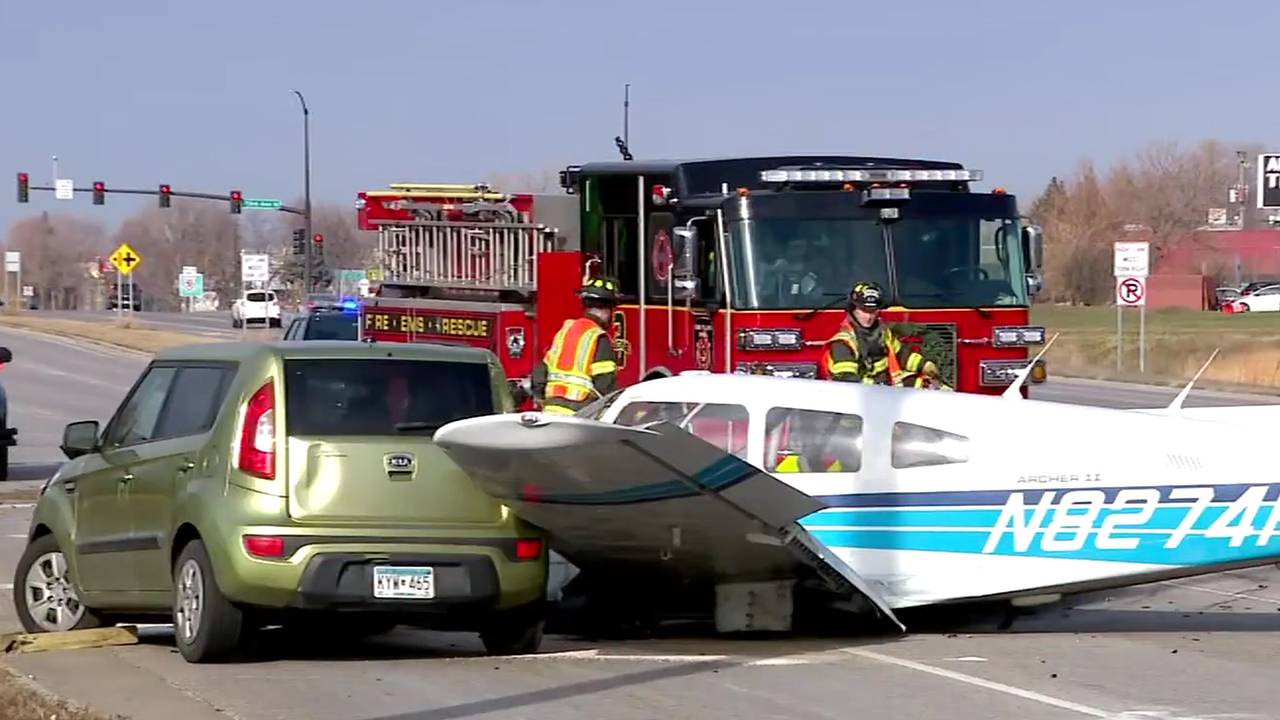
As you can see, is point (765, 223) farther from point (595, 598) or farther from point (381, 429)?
point (381, 429)

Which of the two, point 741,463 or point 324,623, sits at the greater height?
point 741,463

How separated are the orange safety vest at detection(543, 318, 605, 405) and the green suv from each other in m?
2.68

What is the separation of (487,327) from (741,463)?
351 inches

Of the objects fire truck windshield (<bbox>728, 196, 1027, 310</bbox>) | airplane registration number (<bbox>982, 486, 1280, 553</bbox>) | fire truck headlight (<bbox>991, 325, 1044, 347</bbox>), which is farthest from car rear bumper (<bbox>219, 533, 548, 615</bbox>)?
fire truck headlight (<bbox>991, 325, 1044, 347</bbox>)

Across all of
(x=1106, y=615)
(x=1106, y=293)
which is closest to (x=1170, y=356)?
(x=1106, y=615)

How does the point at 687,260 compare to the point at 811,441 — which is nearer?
the point at 811,441

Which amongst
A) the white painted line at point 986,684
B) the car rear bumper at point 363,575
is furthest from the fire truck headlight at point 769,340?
the car rear bumper at point 363,575

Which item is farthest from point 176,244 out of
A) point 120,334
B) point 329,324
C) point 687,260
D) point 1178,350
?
point 687,260

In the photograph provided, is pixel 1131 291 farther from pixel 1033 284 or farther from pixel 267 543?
pixel 267 543

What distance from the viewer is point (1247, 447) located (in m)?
10.3

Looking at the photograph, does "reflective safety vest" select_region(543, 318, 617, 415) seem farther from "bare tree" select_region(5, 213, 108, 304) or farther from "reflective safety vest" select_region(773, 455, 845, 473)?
"bare tree" select_region(5, 213, 108, 304)

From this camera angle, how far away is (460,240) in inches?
776

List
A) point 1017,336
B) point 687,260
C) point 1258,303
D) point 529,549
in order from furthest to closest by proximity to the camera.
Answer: point 1258,303 < point 1017,336 < point 687,260 < point 529,549

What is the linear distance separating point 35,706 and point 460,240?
38.7 ft
